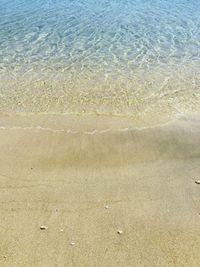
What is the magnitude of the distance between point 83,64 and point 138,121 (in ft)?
11.5

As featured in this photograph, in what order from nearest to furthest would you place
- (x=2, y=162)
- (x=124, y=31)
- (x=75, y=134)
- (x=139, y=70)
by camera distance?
1. (x=2, y=162)
2. (x=75, y=134)
3. (x=139, y=70)
4. (x=124, y=31)

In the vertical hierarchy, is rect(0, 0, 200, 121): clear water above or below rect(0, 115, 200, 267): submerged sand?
below

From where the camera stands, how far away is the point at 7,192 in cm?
532

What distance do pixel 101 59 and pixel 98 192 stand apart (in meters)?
A: 5.94

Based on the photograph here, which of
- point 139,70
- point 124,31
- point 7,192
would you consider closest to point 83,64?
point 139,70

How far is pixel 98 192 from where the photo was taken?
5.33 meters

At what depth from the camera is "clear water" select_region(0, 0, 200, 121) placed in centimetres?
820

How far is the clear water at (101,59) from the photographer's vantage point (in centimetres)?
820

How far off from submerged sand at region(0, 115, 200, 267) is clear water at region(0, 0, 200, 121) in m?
0.89

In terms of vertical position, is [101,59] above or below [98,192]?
below

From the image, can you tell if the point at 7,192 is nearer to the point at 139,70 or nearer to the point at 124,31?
the point at 139,70

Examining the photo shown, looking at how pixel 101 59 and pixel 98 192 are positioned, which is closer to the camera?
pixel 98 192

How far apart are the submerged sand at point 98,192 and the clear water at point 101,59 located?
2.92 ft

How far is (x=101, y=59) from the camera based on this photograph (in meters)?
10.5
